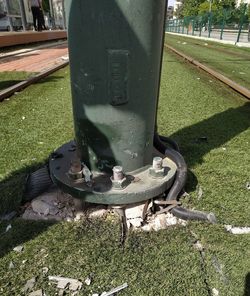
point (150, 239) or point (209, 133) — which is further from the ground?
point (150, 239)

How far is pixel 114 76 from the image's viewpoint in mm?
1756

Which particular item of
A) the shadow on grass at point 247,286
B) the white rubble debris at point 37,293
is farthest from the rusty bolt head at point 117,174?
the shadow on grass at point 247,286

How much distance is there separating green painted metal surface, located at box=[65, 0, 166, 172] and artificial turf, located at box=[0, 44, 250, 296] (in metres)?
0.53

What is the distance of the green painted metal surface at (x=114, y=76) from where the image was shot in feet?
5.44

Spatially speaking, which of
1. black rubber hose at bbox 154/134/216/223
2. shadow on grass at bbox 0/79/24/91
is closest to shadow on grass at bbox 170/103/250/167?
black rubber hose at bbox 154/134/216/223

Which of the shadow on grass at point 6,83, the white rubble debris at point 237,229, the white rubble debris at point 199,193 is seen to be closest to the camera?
the white rubble debris at point 237,229

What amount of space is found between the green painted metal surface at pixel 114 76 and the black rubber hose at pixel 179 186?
302 mm

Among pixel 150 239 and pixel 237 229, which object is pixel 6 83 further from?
pixel 237 229

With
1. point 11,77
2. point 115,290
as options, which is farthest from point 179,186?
point 11,77

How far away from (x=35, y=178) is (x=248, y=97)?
4099 millimetres

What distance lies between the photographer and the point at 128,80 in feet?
5.89

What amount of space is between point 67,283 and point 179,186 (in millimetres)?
1010

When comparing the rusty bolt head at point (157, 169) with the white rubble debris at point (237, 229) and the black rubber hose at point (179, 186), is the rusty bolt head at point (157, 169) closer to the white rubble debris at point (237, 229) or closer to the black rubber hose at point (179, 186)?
the black rubber hose at point (179, 186)

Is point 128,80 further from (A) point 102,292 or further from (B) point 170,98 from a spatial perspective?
(B) point 170,98
